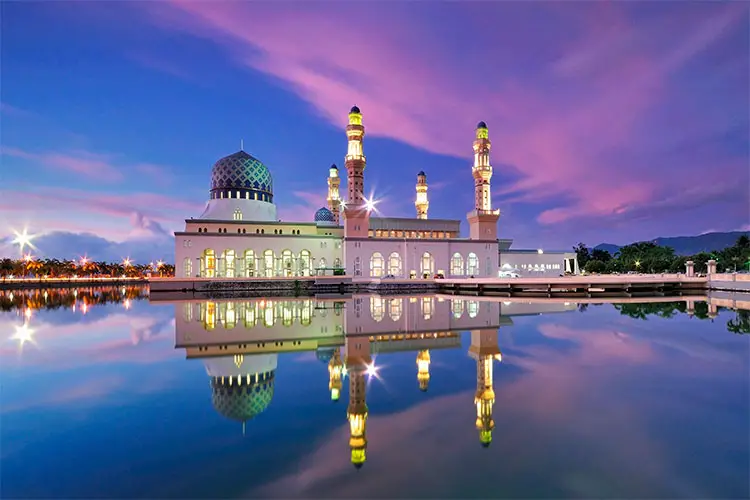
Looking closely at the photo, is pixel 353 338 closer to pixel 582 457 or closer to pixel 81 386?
pixel 81 386

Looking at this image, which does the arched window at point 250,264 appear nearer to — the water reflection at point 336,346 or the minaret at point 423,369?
the water reflection at point 336,346

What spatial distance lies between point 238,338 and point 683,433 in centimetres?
1071

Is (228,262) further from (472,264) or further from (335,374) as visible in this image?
(335,374)

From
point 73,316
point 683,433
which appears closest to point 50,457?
point 683,433

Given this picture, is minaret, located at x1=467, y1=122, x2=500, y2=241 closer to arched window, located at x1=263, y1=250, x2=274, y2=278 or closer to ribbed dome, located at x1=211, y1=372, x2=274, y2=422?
arched window, located at x1=263, y1=250, x2=274, y2=278

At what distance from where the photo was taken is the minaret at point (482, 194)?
51.0 meters

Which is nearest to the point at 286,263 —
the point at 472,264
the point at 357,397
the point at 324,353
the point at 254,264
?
the point at 254,264

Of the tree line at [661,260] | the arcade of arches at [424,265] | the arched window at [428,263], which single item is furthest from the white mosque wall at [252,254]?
the tree line at [661,260]

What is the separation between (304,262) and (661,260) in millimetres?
55181

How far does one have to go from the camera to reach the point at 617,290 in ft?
113

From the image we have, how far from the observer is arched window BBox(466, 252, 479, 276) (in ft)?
170

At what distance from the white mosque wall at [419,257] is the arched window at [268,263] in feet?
26.9

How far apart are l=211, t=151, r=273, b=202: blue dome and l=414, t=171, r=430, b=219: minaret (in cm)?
2091

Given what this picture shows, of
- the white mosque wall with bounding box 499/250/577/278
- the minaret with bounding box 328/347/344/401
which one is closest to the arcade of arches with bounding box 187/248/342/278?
the white mosque wall with bounding box 499/250/577/278
